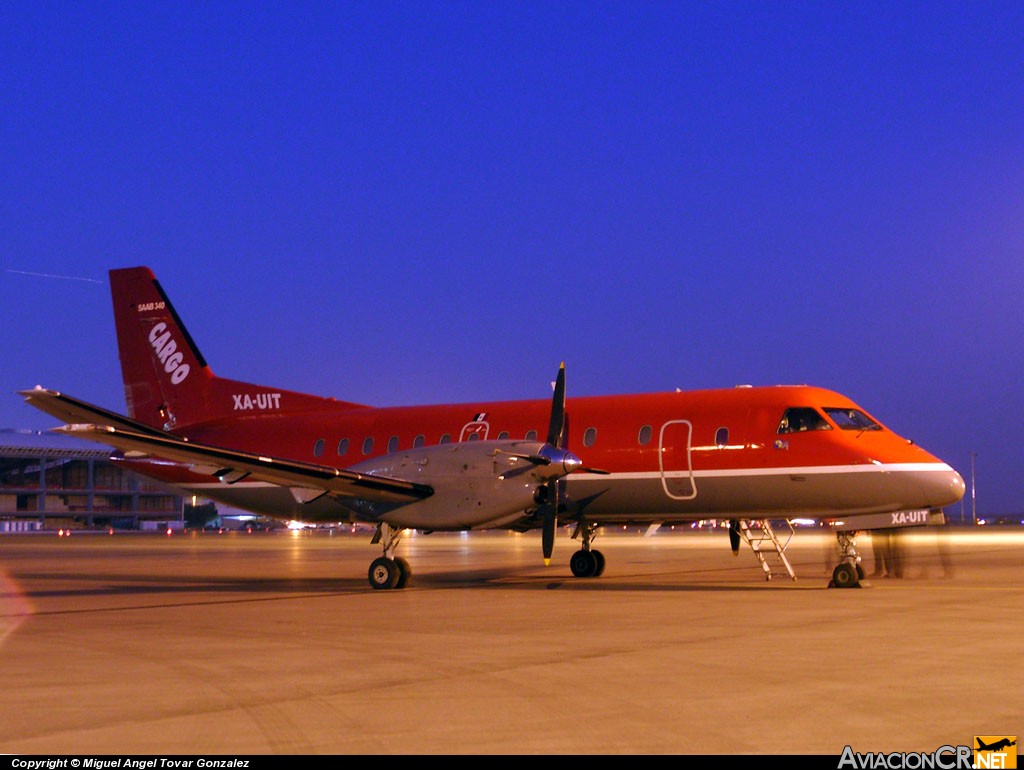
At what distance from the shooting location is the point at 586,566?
2438 cm

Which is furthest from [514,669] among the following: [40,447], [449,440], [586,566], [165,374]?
[40,447]

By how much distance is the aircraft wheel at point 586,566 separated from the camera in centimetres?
2433

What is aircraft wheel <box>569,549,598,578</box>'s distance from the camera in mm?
24328

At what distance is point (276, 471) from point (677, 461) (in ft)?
23.5

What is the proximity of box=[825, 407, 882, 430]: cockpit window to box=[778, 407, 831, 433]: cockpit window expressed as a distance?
0.24 metres

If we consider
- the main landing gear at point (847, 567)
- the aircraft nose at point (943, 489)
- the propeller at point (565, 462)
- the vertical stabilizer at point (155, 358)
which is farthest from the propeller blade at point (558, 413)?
the vertical stabilizer at point (155, 358)

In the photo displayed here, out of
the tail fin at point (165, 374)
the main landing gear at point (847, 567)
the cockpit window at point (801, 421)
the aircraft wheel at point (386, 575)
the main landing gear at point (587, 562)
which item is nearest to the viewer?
the main landing gear at point (847, 567)

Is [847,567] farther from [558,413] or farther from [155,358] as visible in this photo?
[155,358]

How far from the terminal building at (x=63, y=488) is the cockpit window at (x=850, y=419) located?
318 ft

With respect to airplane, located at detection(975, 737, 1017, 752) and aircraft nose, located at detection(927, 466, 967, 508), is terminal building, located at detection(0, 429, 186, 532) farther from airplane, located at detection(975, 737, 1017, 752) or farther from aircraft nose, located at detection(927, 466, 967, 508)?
airplane, located at detection(975, 737, 1017, 752)

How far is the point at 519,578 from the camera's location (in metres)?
24.7

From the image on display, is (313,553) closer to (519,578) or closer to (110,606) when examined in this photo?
(519,578)

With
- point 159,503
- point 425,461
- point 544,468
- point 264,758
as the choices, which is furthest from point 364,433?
point 159,503

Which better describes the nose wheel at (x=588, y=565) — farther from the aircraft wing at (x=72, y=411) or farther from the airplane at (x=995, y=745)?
the airplane at (x=995, y=745)
